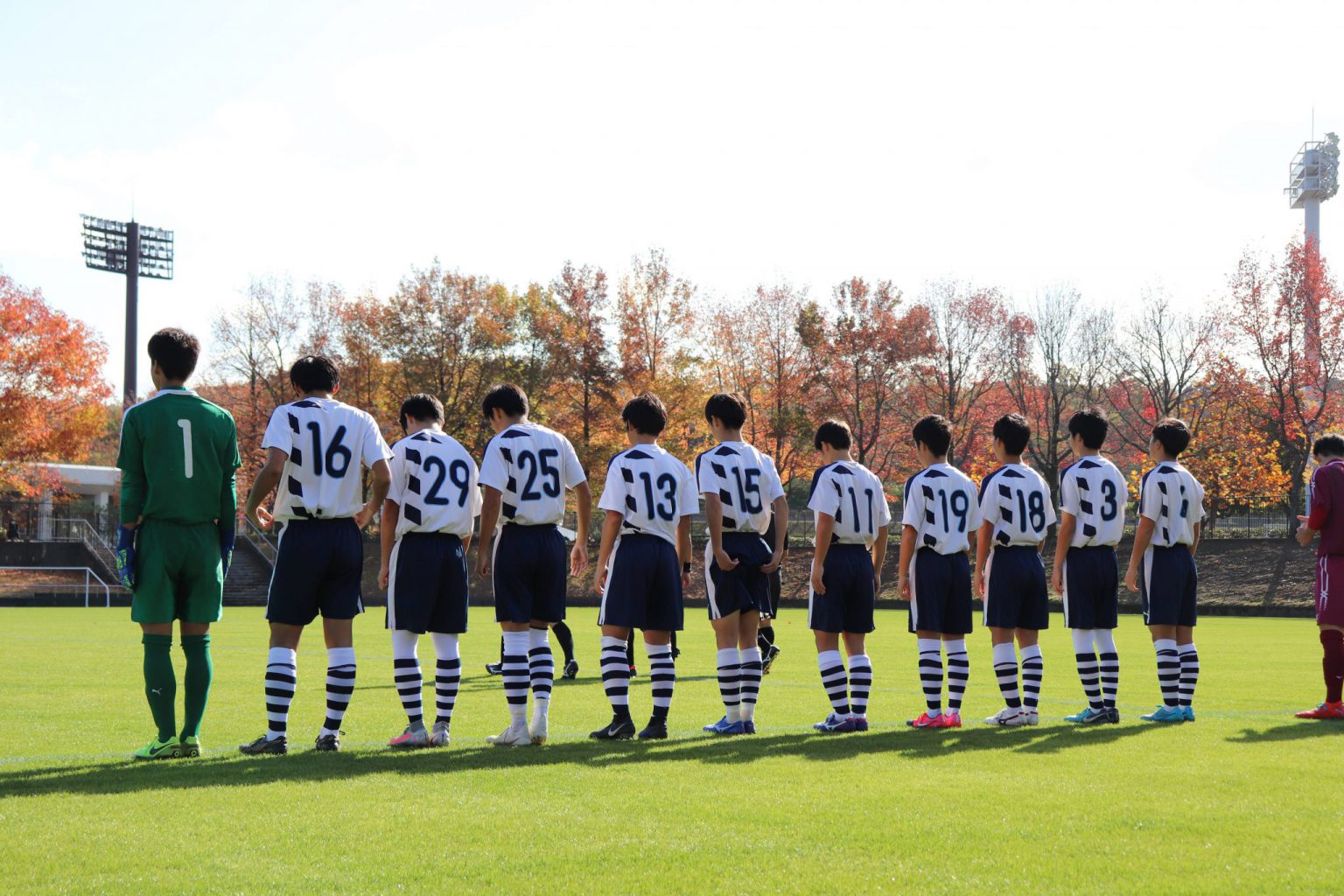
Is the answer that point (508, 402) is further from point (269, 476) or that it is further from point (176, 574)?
point (176, 574)

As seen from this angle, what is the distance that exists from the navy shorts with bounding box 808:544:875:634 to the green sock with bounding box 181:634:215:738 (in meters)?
3.99

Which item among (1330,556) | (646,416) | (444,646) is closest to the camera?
(444,646)

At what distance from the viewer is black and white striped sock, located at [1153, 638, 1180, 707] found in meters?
9.42

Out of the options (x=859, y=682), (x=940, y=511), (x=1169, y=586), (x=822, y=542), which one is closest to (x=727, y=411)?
(x=822, y=542)

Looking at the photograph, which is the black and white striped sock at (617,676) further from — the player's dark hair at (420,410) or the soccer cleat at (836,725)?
the player's dark hair at (420,410)

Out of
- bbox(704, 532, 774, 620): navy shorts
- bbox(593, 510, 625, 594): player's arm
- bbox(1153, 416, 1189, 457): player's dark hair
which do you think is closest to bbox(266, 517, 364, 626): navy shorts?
bbox(593, 510, 625, 594): player's arm

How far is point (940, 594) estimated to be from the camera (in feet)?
29.7

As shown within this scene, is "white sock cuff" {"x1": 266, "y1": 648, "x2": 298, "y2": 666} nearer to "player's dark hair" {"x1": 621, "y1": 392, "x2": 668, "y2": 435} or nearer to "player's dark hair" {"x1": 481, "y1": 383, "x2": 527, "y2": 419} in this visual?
"player's dark hair" {"x1": 481, "y1": 383, "x2": 527, "y2": 419}

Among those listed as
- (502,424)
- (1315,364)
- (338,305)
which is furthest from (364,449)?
(338,305)

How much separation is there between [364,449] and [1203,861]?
16.5 ft

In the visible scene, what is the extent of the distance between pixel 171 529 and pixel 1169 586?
712 centimetres

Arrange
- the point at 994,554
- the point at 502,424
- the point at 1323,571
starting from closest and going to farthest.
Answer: the point at 502,424 → the point at 994,554 → the point at 1323,571

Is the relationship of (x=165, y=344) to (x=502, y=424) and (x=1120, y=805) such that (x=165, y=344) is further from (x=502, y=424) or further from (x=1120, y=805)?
(x=1120, y=805)

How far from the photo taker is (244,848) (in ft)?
15.3
